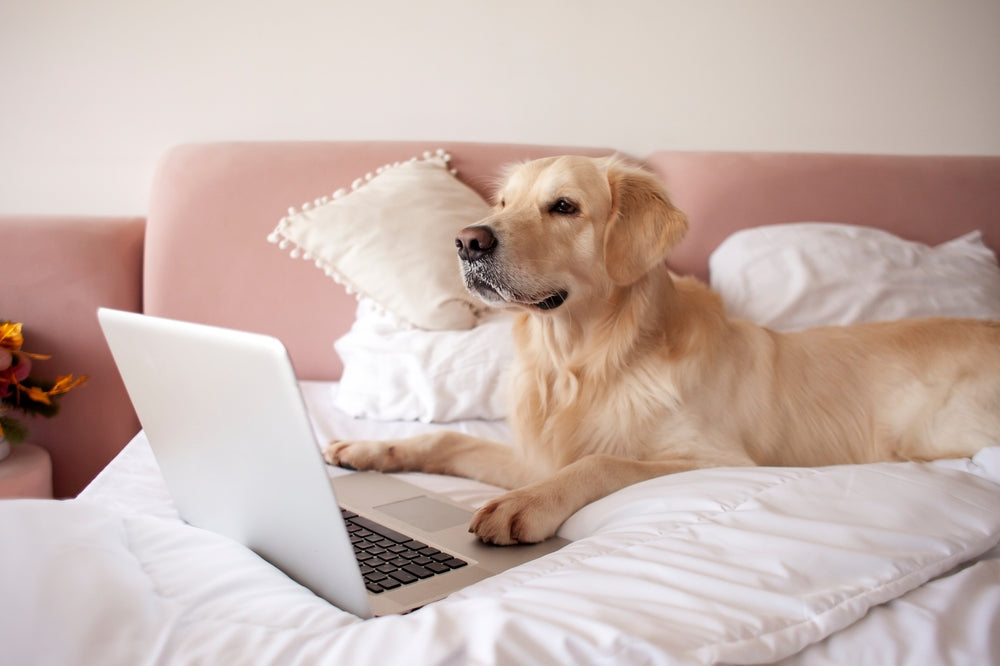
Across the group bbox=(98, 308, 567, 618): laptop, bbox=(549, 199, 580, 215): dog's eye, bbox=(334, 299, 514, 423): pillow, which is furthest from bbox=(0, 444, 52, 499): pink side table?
bbox=(549, 199, 580, 215): dog's eye

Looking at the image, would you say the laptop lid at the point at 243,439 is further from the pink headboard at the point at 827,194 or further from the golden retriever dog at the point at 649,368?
the pink headboard at the point at 827,194

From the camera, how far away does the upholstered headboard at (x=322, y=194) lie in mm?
2354

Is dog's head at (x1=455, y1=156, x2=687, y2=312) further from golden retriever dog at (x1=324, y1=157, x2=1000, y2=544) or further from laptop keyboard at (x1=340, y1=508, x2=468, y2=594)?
laptop keyboard at (x1=340, y1=508, x2=468, y2=594)

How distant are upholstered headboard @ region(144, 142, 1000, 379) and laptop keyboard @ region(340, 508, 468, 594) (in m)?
1.27

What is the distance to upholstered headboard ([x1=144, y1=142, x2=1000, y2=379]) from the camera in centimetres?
235

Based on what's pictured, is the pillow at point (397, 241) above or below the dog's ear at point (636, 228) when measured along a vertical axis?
below

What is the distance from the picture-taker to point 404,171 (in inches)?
92.7

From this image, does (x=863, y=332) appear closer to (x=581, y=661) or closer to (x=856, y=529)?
(x=856, y=529)

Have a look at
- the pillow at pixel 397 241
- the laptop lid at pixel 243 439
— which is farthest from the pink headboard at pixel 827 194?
the laptop lid at pixel 243 439

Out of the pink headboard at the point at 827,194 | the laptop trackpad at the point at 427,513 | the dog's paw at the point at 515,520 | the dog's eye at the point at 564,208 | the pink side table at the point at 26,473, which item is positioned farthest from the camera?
the pink headboard at the point at 827,194

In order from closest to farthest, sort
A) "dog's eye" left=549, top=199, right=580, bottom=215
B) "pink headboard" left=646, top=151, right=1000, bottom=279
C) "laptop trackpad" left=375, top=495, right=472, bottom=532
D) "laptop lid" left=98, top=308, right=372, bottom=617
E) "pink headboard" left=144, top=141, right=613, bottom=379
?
1. "laptop lid" left=98, top=308, right=372, bottom=617
2. "laptop trackpad" left=375, top=495, right=472, bottom=532
3. "dog's eye" left=549, top=199, right=580, bottom=215
4. "pink headboard" left=144, top=141, right=613, bottom=379
5. "pink headboard" left=646, top=151, right=1000, bottom=279

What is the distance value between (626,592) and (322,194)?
73.9 inches

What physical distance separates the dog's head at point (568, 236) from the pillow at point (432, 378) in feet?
1.56

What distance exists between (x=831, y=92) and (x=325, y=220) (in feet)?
6.16
